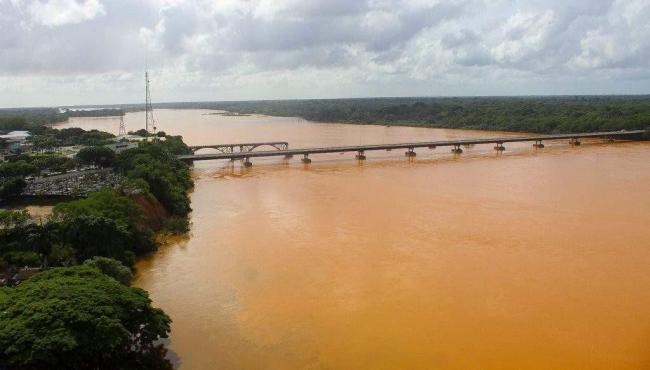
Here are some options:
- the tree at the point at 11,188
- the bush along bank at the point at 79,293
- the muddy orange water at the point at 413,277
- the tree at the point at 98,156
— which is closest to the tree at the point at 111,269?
the bush along bank at the point at 79,293

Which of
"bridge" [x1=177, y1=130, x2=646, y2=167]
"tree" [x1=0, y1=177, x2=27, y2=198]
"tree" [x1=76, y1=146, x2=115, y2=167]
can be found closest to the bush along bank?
"tree" [x1=0, y1=177, x2=27, y2=198]

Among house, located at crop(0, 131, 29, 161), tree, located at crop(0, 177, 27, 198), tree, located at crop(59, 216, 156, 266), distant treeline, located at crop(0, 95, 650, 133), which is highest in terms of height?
distant treeline, located at crop(0, 95, 650, 133)

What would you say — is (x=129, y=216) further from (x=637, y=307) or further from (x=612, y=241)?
(x=612, y=241)

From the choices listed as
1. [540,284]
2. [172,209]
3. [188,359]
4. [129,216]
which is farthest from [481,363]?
[172,209]

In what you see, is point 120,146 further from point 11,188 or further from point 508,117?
point 508,117

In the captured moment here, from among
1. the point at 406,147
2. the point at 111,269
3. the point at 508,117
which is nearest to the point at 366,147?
the point at 406,147

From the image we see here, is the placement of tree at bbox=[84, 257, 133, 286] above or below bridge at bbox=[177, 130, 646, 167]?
below

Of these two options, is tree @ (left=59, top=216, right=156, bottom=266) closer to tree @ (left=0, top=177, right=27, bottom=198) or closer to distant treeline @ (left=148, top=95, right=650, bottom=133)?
tree @ (left=0, top=177, right=27, bottom=198)
